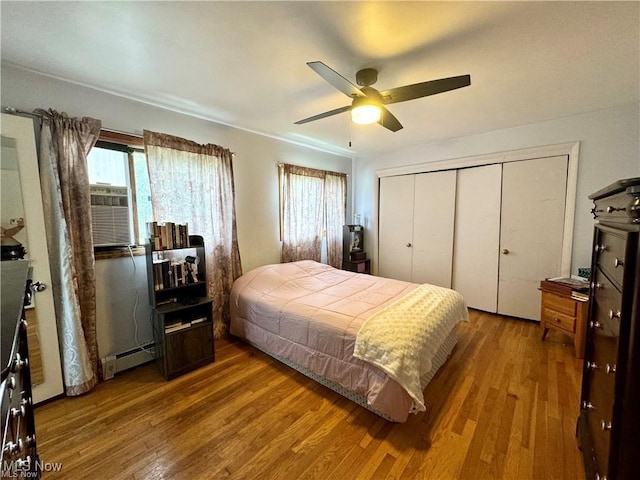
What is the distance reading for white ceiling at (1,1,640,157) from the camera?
134 centimetres

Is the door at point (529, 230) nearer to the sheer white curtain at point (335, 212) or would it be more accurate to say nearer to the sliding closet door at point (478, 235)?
the sliding closet door at point (478, 235)

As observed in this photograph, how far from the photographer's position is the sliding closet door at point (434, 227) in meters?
3.76

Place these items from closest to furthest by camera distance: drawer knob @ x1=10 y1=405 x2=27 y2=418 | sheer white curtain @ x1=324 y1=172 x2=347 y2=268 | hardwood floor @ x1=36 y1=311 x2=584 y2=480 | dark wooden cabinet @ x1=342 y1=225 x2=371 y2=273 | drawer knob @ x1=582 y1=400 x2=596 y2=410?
drawer knob @ x1=10 y1=405 x2=27 y2=418 < drawer knob @ x1=582 y1=400 x2=596 y2=410 < hardwood floor @ x1=36 y1=311 x2=584 y2=480 < sheer white curtain @ x1=324 y1=172 x2=347 y2=268 < dark wooden cabinet @ x1=342 y1=225 x2=371 y2=273

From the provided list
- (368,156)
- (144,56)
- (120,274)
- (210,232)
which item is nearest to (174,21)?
(144,56)

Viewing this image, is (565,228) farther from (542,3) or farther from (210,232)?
A: (210,232)

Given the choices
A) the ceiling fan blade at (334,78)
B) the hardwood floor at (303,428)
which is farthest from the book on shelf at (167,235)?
the ceiling fan blade at (334,78)

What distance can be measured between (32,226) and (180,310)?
1.17 meters

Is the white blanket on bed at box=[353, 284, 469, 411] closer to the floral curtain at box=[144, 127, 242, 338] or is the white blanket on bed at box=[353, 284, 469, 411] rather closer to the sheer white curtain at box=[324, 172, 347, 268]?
the floral curtain at box=[144, 127, 242, 338]

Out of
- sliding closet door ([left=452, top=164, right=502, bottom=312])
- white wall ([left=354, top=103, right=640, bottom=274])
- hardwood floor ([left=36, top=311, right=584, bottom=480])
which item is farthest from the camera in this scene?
sliding closet door ([left=452, top=164, right=502, bottom=312])

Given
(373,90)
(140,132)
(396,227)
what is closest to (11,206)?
(140,132)

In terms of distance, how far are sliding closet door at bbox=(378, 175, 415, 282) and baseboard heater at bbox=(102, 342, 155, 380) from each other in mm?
3514

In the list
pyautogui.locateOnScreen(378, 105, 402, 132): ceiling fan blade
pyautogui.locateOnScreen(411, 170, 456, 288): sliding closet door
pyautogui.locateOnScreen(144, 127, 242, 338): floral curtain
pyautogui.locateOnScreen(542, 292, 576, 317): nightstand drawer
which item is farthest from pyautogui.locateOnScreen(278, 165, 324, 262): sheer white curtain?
pyautogui.locateOnScreen(542, 292, 576, 317): nightstand drawer

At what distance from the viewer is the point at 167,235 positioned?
2.29 m

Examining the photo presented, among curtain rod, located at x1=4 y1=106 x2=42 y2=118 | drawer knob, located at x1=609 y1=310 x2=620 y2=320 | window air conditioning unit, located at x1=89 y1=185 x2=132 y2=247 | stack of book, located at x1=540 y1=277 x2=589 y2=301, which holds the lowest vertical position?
stack of book, located at x1=540 y1=277 x2=589 y2=301
